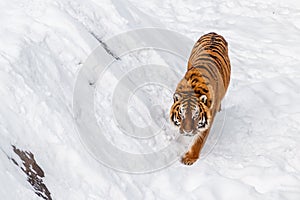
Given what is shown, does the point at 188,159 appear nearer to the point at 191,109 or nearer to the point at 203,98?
the point at 191,109

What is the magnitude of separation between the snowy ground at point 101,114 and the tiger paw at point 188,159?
0.07 meters

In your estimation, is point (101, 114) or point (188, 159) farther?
point (188, 159)

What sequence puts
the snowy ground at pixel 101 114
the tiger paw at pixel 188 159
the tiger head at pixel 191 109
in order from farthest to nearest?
1. the tiger paw at pixel 188 159
2. the tiger head at pixel 191 109
3. the snowy ground at pixel 101 114

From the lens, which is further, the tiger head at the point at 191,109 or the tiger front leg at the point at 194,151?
the tiger front leg at the point at 194,151

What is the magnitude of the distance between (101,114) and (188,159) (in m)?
0.97

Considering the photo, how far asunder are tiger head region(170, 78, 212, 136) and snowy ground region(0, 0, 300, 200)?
0.38 meters

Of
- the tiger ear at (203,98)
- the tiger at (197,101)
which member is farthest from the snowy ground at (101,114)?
the tiger ear at (203,98)

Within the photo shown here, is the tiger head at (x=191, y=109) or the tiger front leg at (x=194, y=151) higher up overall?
the tiger head at (x=191, y=109)

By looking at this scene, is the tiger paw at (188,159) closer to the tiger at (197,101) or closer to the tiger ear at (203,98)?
the tiger at (197,101)

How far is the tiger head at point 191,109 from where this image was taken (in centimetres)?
437

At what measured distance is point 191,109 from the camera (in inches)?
173

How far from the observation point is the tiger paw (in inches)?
179

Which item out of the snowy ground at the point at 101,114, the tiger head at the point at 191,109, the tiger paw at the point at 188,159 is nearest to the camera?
the snowy ground at the point at 101,114

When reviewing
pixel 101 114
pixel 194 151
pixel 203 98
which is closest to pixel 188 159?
pixel 194 151
